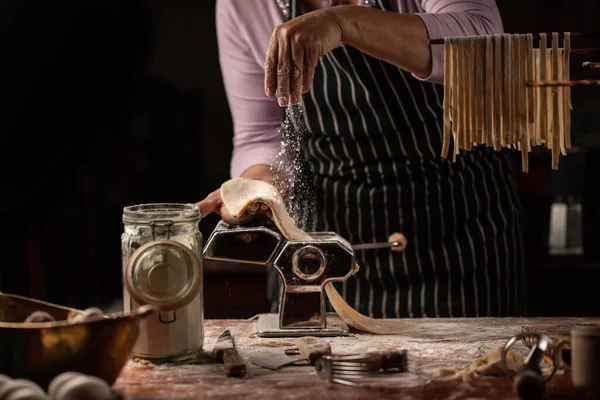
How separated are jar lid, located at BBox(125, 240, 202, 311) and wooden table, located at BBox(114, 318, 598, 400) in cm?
13

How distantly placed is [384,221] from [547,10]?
2157 mm

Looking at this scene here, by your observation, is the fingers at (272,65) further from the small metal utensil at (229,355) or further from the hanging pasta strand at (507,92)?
the small metal utensil at (229,355)

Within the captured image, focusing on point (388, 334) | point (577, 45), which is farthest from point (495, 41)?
point (577, 45)

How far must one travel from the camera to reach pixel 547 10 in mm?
4176

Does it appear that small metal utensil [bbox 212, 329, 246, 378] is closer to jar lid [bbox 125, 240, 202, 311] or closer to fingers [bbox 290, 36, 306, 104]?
jar lid [bbox 125, 240, 202, 311]

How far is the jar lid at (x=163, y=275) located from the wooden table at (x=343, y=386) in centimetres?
13

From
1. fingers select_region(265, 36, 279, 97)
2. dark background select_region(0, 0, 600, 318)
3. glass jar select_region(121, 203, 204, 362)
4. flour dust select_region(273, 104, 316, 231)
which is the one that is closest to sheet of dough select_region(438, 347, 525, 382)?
glass jar select_region(121, 203, 204, 362)

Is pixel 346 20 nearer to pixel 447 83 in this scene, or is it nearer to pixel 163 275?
pixel 447 83

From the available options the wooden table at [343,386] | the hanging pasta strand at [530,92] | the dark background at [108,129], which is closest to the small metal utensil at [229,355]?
the wooden table at [343,386]

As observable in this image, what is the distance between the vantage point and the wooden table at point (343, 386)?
4.47 ft

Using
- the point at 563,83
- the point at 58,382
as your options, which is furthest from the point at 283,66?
the point at 58,382

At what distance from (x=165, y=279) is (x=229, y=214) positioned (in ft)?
1.81

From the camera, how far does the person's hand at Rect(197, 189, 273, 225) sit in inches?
78.1

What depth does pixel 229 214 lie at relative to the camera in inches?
81.6
